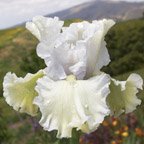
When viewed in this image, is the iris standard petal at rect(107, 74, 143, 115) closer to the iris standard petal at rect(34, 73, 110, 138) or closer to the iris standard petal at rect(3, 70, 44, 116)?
the iris standard petal at rect(34, 73, 110, 138)

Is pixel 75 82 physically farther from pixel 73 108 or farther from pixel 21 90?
pixel 21 90

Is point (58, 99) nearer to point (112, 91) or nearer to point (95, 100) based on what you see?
point (95, 100)

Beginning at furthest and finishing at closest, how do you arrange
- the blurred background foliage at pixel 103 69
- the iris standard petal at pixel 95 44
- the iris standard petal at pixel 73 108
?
the blurred background foliage at pixel 103 69 < the iris standard petal at pixel 95 44 < the iris standard petal at pixel 73 108

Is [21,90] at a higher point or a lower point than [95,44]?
lower

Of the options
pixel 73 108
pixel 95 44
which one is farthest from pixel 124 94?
pixel 73 108

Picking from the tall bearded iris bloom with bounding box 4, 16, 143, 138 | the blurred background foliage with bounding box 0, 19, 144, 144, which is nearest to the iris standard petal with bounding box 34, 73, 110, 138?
the tall bearded iris bloom with bounding box 4, 16, 143, 138

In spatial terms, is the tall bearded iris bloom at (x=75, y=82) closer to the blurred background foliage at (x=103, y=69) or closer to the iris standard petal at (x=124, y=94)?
the iris standard petal at (x=124, y=94)

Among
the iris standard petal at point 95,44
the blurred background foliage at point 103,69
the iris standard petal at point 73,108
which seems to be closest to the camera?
the iris standard petal at point 73,108

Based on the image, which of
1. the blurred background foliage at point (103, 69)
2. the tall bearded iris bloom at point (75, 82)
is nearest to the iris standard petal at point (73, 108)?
the tall bearded iris bloom at point (75, 82)
